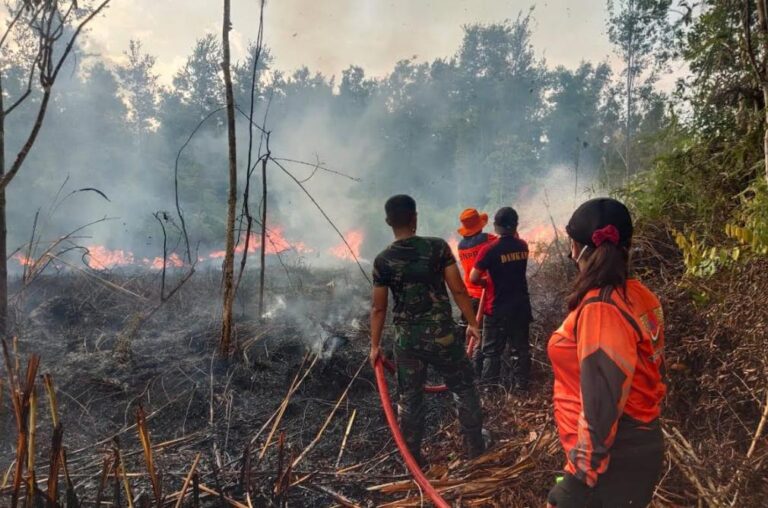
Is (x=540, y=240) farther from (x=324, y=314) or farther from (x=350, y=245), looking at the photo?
(x=350, y=245)

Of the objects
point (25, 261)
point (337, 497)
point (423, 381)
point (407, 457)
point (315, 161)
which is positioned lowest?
point (337, 497)

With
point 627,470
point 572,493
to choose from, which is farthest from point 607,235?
point 572,493

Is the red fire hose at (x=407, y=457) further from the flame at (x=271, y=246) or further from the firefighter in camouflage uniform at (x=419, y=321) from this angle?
the flame at (x=271, y=246)

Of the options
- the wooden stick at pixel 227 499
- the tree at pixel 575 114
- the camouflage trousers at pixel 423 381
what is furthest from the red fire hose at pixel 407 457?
the tree at pixel 575 114

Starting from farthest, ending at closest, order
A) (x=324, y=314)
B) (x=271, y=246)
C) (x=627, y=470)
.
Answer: (x=271, y=246) < (x=324, y=314) < (x=627, y=470)

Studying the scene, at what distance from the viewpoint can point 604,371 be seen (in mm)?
1642

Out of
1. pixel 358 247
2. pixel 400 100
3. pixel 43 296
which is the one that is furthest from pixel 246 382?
pixel 400 100

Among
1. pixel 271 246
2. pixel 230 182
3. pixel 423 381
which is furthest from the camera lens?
pixel 271 246

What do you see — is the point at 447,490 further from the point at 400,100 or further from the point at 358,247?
the point at 400,100

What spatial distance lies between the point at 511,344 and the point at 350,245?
1957 centimetres

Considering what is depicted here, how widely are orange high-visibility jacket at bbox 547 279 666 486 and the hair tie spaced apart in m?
0.20

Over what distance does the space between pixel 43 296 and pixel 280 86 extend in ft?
112

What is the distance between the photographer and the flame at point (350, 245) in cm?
2036

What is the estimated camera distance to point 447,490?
319 centimetres
